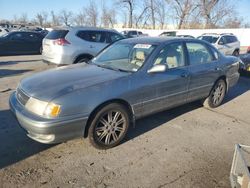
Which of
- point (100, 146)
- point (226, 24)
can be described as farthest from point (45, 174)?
point (226, 24)

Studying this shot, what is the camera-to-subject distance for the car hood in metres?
3.39

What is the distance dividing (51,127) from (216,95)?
3.92 meters

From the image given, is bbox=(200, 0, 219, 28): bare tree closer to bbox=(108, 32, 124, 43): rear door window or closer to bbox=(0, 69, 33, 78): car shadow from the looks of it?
bbox=(108, 32, 124, 43): rear door window

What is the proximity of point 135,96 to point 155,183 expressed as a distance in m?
1.34

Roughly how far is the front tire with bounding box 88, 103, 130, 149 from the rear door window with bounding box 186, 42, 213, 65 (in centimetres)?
189

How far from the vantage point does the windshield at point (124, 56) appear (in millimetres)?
4266

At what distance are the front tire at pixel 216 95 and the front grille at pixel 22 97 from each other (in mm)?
3758

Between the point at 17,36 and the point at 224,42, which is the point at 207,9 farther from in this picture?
the point at 17,36

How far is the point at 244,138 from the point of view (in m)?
4.33

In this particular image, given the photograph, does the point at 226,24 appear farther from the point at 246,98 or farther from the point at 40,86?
the point at 40,86

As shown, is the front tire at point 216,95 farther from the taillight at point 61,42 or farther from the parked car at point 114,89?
the taillight at point 61,42

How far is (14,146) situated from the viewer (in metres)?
3.80

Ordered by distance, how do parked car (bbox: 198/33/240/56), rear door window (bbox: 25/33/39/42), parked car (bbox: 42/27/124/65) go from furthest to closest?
rear door window (bbox: 25/33/39/42)
parked car (bbox: 198/33/240/56)
parked car (bbox: 42/27/124/65)

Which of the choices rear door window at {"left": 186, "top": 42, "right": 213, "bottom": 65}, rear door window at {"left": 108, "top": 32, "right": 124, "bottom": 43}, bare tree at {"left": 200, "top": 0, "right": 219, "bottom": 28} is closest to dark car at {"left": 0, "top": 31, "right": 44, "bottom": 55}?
rear door window at {"left": 108, "top": 32, "right": 124, "bottom": 43}
